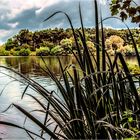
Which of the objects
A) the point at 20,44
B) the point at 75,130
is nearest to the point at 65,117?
the point at 75,130

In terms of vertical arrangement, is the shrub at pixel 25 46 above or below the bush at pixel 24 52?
above

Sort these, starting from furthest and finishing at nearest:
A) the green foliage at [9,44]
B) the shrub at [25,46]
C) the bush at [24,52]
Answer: the green foliage at [9,44], the shrub at [25,46], the bush at [24,52]

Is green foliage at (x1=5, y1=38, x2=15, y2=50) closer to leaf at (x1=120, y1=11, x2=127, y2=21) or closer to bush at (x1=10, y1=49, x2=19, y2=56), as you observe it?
bush at (x1=10, y1=49, x2=19, y2=56)

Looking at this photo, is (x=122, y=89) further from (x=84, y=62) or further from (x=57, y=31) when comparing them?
(x=57, y=31)

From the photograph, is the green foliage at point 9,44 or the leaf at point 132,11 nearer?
the leaf at point 132,11

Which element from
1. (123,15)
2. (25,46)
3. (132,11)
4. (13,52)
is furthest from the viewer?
(13,52)

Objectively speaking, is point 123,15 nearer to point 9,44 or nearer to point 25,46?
point 25,46

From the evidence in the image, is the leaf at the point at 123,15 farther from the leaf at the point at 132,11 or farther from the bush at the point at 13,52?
the bush at the point at 13,52

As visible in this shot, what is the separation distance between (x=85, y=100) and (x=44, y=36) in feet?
377

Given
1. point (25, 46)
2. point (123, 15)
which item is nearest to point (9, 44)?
point (25, 46)

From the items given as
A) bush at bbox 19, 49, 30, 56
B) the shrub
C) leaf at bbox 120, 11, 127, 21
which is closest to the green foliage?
the shrub

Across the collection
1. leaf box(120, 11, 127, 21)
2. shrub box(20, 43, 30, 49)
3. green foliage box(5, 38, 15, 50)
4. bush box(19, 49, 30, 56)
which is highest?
green foliage box(5, 38, 15, 50)

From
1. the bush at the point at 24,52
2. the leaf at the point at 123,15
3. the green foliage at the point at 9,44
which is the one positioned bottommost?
the leaf at the point at 123,15

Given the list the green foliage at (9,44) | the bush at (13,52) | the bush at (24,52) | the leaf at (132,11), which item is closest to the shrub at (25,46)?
the bush at (24,52)
